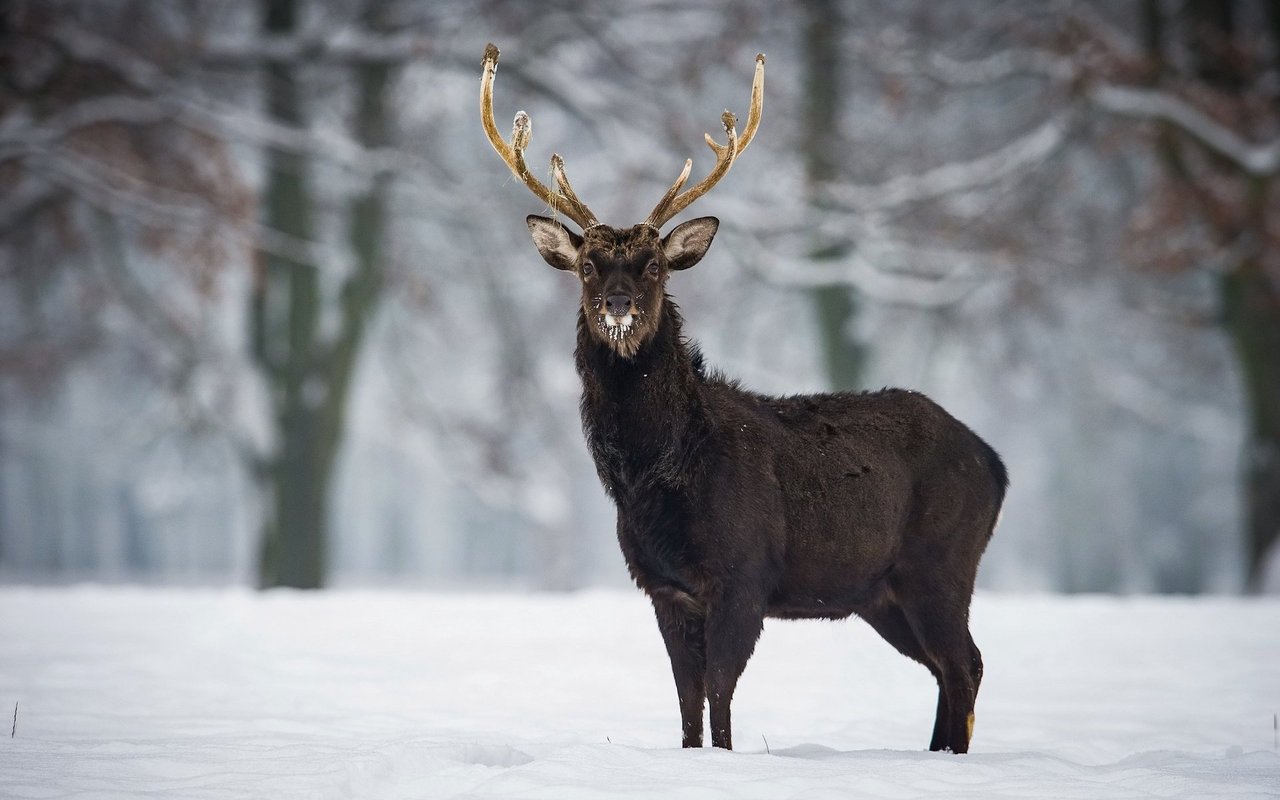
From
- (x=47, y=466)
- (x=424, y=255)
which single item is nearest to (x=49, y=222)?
(x=424, y=255)

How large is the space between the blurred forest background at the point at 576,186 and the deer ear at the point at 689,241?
26.8 ft

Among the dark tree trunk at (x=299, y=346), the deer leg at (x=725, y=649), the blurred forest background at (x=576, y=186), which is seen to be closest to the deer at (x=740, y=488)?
the deer leg at (x=725, y=649)

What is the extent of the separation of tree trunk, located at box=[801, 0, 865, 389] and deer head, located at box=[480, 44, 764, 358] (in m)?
10.1

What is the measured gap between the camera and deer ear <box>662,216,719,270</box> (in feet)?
21.1

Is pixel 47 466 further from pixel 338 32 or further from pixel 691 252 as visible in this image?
pixel 691 252

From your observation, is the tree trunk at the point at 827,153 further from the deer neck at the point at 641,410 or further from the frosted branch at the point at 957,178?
the deer neck at the point at 641,410

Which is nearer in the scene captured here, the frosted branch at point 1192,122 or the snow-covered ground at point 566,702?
the snow-covered ground at point 566,702

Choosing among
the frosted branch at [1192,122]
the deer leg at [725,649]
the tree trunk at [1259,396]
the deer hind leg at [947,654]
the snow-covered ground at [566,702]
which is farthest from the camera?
the tree trunk at [1259,396]

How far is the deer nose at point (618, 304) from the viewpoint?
585cm

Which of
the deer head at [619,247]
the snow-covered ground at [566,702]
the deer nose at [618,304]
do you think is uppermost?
the deer head at [619,247]

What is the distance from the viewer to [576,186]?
20.3m

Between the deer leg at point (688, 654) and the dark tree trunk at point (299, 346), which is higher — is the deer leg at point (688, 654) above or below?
below

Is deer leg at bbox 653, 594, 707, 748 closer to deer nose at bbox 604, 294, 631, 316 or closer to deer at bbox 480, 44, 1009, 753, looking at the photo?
deer at bbox 480, 44, 1009, 753

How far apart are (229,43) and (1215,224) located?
11.6m
